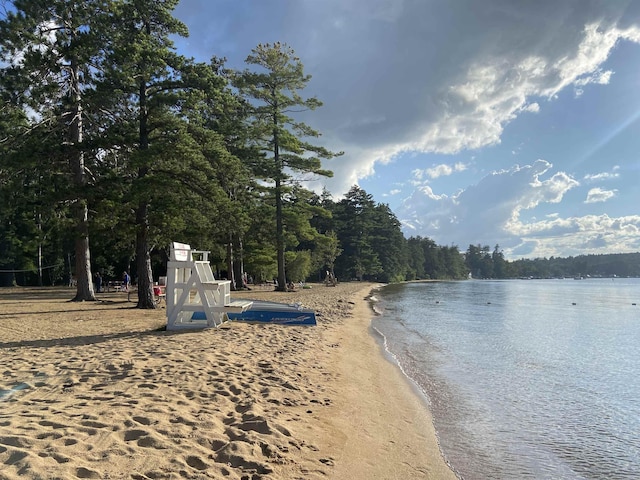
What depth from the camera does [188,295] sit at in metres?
9.84

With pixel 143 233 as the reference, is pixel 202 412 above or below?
below

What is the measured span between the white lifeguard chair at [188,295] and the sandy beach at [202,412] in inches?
34.6

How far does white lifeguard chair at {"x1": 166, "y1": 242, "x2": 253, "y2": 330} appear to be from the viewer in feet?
32.1

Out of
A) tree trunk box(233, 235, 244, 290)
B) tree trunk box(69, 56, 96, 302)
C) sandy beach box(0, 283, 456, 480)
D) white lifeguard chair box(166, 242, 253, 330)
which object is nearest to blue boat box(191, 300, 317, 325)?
white lifeguard chair box(166, 242, 253, 330)

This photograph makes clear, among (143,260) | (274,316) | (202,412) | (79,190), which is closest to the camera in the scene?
(202,412)

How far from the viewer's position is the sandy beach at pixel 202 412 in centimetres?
333

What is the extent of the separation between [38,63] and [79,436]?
1351 cm

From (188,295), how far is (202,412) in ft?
18.6

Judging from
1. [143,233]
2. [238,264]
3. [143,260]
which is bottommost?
[143,260]

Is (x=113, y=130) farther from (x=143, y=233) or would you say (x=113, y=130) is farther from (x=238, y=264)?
(x=238, y=264)

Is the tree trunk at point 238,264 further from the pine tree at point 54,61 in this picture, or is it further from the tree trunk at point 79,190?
the pine tree at point 54,61

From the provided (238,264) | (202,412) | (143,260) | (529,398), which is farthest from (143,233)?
(238,264)

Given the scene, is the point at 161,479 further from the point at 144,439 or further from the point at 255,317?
the point at 255,317

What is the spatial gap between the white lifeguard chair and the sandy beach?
34.6 inches
